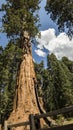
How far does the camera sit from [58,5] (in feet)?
81.4

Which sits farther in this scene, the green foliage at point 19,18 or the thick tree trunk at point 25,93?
the green foliage at point 19,18

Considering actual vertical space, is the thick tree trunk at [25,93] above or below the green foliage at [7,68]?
below

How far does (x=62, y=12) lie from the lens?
80.5ft

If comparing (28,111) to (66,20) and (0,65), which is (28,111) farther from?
(0,65)

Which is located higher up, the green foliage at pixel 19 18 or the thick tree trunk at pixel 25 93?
the green foliage at pixel 19 18

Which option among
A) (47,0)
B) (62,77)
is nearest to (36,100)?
(47,0)

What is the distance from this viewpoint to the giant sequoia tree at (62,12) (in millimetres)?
23975

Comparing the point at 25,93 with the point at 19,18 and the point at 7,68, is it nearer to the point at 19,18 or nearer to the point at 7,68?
the point at 19,18

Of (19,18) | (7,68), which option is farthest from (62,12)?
(7,68)

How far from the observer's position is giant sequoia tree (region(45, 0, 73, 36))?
78.7 feet

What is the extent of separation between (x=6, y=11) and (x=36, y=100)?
979 cm

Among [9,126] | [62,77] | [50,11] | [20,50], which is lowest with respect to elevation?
[9,126]

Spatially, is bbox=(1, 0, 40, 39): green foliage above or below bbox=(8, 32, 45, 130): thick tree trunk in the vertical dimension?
above

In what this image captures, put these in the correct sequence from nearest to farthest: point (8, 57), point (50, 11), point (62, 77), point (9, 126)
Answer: point (9, 126), point (50, 11), point (8, 57), point (62, 77)
